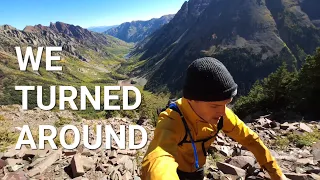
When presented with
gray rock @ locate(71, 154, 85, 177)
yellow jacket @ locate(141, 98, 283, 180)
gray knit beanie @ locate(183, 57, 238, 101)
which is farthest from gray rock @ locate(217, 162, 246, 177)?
gray knit beanie @ locate(183, 57, 238, 101)

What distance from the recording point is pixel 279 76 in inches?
1230

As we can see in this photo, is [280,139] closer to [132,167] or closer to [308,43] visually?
[132,167]

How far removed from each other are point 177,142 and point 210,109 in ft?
1.84

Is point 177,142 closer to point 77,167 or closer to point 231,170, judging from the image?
point 231,170

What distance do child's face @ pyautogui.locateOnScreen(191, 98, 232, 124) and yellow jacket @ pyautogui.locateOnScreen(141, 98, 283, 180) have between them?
0.41 feet

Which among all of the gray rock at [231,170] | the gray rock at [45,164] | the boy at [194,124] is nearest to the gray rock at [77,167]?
→ the gray rock at [45,164]

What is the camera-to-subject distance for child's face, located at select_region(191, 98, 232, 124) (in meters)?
3.09

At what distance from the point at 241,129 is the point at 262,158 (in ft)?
1.67

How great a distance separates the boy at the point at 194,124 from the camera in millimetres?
2598

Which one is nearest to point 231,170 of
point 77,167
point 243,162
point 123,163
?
point 243,162

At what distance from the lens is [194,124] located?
3.41 m

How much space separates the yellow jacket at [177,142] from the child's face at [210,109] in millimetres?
124

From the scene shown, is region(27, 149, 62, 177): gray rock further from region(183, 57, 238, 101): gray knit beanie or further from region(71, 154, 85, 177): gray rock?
region(183, 57, 238, 101): gray knit beanie

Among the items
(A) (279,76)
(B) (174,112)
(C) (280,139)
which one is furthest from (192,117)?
(A) (279,76)
